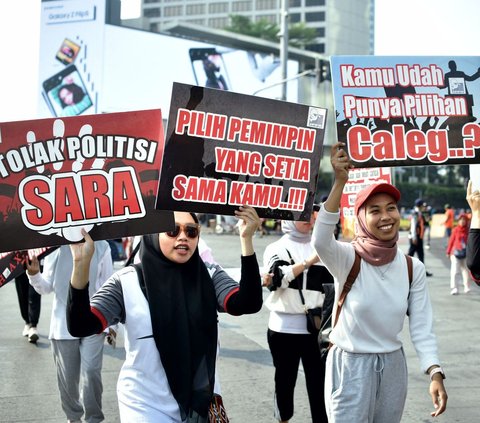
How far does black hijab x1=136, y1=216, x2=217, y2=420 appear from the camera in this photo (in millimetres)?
3232

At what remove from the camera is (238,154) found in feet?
11.8

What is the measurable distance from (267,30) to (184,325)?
8056 centimetres

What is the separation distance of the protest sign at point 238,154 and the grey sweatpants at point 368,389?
76 centimetres

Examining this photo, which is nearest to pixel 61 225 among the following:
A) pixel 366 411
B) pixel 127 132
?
pixel 127 132

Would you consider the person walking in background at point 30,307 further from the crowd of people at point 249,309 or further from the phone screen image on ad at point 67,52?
the phone screen image on ad at point 67,52

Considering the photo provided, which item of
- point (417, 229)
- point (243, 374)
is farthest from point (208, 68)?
point (243, 374)

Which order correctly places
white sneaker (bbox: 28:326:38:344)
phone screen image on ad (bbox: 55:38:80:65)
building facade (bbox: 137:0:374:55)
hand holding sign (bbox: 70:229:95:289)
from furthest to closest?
building facade (bbox: 137:0:374:55)
phone screen image on ad (bbox: 55:38:80:65)
white sneaker (bbox: 28:326:38:344)
hand holding sign (bbox: 70:229:95:289)

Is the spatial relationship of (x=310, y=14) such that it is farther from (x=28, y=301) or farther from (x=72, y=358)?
(x=72, y=358)

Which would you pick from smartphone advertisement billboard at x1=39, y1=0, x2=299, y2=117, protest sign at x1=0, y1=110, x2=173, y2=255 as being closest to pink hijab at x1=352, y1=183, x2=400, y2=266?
protest sign at x1=0, y1=110, x2=173, y2=255

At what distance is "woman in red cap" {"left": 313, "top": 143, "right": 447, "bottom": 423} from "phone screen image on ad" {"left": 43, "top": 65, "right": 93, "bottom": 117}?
54.1 meters

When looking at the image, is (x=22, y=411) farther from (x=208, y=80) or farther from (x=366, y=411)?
(x=208, y=80)

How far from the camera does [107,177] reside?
355cm

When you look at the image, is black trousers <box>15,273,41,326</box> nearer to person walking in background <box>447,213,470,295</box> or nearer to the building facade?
person walking in background <box>447,213,470,295</box>

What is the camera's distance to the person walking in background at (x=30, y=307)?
9.03m
